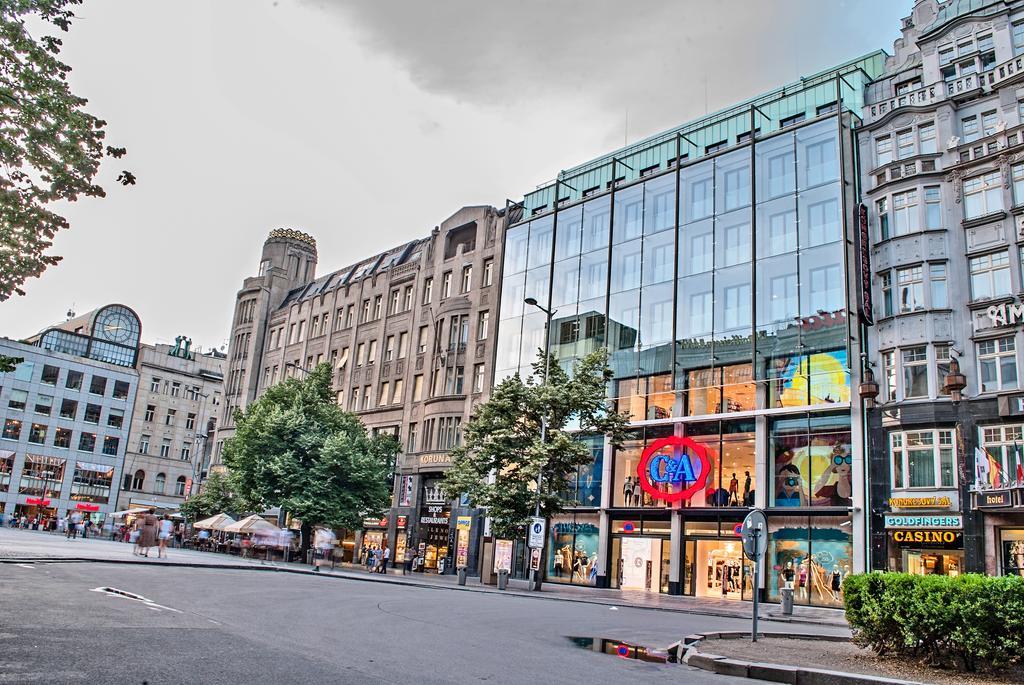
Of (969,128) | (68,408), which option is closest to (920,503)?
(969,128)

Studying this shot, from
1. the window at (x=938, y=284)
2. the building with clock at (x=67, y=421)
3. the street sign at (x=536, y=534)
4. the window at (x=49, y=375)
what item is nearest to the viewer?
→ the street sign at (x=536, y=534)

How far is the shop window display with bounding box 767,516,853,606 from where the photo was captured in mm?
32219

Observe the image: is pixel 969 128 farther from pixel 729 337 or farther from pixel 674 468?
pixel 674 468

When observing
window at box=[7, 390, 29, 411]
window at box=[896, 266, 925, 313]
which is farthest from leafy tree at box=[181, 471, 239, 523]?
window at box=[896, 266, 925, 313]

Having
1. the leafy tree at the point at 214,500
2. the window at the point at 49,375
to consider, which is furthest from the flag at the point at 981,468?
the window at the point at 49,375

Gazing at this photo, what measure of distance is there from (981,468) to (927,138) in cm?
1418

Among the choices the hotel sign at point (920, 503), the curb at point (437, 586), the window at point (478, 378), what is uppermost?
the window at point (478, 378)

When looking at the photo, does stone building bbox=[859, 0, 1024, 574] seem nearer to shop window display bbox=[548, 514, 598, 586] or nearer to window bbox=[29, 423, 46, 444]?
shop window display bbox=[548, 514, 598, 586]

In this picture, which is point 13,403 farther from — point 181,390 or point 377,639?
point 377,639

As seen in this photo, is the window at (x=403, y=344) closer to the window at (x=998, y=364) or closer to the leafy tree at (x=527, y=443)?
→ the leafy tree at (x=527, y=443)

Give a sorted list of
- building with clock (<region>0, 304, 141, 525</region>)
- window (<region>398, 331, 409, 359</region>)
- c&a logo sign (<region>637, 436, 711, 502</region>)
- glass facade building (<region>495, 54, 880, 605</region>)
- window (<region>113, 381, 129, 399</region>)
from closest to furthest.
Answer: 1. glass facade building (<region>495, 54, 880, 605</region>)
2. c&a logo sign (<region>637, 436, 711, 502</region>)
3. window (<region>398, 331, 409, 359</region>)
4. building with clock (<region>0, 304, 141, 525</region>)
5. window (<region>113, 381, 129, 399</region>)

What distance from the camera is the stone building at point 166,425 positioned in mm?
97188

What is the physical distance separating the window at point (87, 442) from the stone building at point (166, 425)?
13.6ft

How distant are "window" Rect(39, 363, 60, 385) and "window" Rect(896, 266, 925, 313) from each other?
91.9 meters
